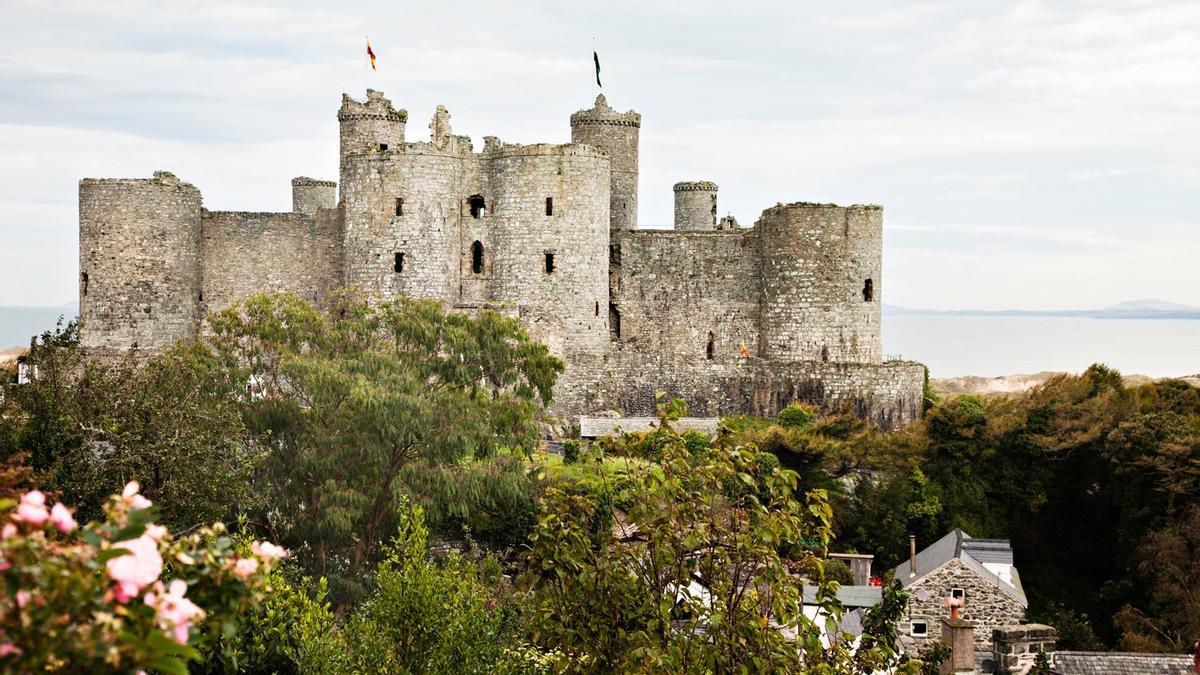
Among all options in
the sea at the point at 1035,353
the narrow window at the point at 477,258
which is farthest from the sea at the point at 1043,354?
the narrow window at the point at 477,258

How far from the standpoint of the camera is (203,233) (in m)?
39.6

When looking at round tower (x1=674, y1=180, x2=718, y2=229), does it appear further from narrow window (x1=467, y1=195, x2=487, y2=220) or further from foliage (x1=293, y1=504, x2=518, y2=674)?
foliage (x1=293, y1=504, x2=518, y2=674)

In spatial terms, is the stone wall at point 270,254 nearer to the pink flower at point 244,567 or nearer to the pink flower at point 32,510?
the pink flower at point 244,567

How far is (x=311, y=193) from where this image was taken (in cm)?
4550

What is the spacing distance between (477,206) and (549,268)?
2.64 metres

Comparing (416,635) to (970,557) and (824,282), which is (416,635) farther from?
(824,282)

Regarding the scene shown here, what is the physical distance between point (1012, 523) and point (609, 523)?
20978 mm

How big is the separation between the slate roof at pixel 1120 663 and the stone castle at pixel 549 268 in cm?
1420

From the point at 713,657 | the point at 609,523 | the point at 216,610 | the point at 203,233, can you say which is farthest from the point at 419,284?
the point at 216,610

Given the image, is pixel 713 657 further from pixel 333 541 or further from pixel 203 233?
pixel 203 233

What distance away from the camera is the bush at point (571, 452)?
33069 mm

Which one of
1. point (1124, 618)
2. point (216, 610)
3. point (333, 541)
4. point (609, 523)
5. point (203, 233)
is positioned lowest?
point (1124, 618)

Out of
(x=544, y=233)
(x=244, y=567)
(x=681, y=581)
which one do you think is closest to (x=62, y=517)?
(x=244, y=567)

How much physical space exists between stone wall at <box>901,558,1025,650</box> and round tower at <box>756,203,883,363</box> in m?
11.6
